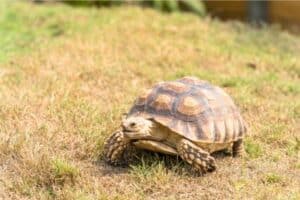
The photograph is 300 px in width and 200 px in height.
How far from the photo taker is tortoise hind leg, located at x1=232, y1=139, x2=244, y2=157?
4.26 metres

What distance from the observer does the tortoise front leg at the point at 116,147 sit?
4055mm

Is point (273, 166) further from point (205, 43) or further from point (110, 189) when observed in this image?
point (205, 43)

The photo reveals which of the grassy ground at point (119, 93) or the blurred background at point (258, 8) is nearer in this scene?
the grassy ground at point (119, 93)

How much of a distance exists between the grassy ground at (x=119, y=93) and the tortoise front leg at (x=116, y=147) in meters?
0.07

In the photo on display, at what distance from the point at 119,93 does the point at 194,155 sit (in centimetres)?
165

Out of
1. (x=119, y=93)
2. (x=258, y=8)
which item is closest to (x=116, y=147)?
(x=119, y=93)

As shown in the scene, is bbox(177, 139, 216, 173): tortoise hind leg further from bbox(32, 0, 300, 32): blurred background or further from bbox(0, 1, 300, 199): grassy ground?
bbox(32, 0, 300, 32): blurred background

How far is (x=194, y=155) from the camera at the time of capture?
3.90 m

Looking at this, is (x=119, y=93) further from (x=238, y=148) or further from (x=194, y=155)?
Answer: (x=194, y=155)

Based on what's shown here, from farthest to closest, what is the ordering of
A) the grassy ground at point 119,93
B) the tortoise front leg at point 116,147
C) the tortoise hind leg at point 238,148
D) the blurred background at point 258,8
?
the blurred background at point 258,8 → the tortoise hind leg at point 238,148 → the tortoise front leg at point 116,147 → the grassy ground at point 119,93

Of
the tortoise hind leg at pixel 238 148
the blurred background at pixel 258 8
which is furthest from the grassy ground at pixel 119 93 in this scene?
the blurred background at pixel 258 8

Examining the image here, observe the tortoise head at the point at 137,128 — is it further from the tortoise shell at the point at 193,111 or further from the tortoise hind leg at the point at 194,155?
the tortoise hind leg at the point at 194,155

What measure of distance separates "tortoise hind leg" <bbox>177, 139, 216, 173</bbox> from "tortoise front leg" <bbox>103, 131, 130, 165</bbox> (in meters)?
0.35

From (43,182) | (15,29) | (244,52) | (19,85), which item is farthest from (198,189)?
(15,29)
